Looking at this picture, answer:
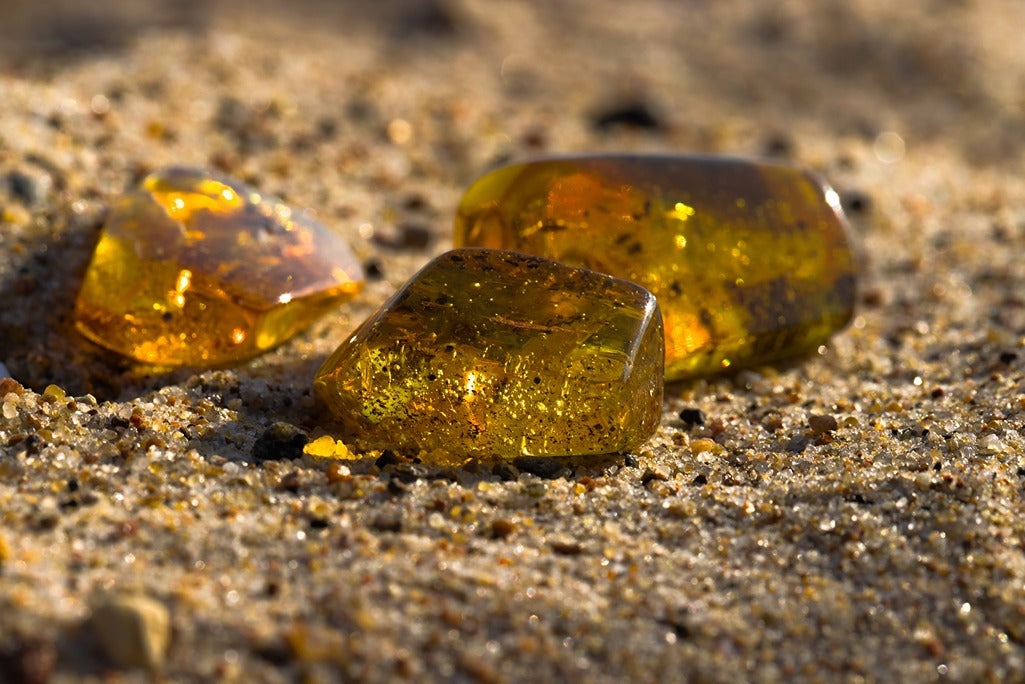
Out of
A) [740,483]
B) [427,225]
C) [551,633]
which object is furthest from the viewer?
[427,225]

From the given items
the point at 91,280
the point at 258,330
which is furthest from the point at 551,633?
Result: the point at 91,280

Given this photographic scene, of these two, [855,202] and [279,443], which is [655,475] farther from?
[855,202]

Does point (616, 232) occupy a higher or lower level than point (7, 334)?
higher

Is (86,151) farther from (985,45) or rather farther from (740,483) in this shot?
(985,45)

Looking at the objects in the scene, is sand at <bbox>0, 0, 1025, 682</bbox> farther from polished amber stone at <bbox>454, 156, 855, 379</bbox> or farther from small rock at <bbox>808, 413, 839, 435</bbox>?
polished amber stone at <bbox>454, 156, 855, 379</bbox>

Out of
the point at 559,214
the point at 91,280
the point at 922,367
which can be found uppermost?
the point at 559,214

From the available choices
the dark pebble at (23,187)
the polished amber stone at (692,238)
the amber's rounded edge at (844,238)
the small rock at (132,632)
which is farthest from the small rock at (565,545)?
the dark pebble at (23,187)
